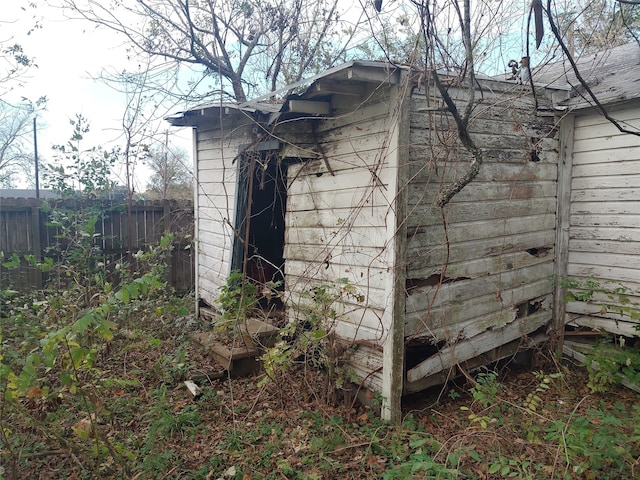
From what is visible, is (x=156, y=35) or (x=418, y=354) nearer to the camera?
(x=418, y=354)

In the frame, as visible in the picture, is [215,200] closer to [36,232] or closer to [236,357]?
[236,357]

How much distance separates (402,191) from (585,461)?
226 centimetres

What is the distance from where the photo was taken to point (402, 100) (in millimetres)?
3424

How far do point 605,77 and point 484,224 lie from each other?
2384 millimetres

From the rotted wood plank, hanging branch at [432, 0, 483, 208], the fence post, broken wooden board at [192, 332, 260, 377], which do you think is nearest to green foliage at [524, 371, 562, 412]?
the rotted wood plank

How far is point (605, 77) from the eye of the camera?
480 centimetres

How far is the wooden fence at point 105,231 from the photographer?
671 cm

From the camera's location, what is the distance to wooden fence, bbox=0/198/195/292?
671 centimetres

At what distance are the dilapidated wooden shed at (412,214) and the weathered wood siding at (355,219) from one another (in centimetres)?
1

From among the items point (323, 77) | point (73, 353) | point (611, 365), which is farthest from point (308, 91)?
point (611, 365)

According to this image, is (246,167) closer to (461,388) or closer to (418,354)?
(418,354)

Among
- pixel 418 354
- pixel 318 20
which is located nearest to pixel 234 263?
pixel 418 354

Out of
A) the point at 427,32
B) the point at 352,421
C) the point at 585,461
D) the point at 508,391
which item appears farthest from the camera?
the point at 508,391

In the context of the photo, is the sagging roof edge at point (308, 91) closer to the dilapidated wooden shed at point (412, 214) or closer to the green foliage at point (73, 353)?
the dilapidated wooden shed at point (412, 214)
